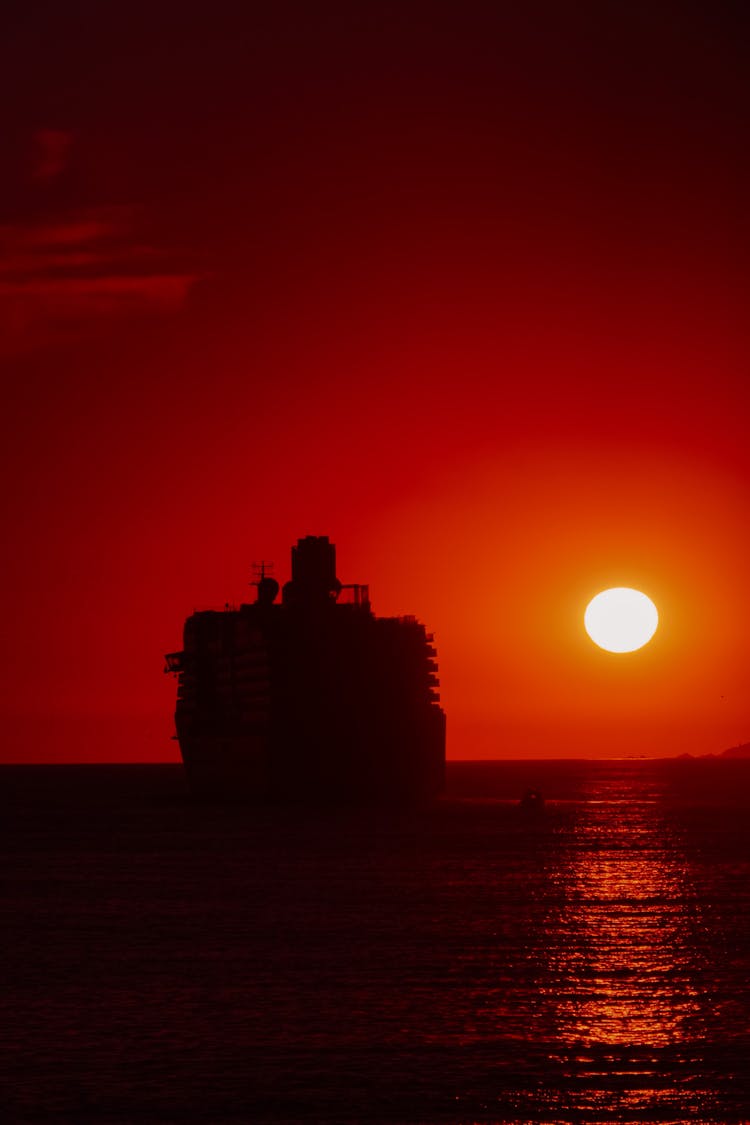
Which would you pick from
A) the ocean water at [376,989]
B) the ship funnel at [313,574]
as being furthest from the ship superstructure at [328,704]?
the ocean water at [376,989]

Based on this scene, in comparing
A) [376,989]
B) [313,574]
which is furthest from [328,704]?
[376,989]

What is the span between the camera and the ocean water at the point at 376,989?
28422mm

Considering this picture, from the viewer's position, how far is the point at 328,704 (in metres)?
135

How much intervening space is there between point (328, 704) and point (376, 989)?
95408mm

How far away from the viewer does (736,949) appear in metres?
46.8

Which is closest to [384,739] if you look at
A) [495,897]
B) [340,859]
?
[340,859]

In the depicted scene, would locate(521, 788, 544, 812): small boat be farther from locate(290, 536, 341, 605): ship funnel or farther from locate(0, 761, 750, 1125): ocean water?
locate(0, 761, 750, 1125): ocean water

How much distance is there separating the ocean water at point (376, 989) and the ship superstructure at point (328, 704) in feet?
159

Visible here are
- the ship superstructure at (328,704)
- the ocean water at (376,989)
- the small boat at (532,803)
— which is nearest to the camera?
the ocean water at (376,989)

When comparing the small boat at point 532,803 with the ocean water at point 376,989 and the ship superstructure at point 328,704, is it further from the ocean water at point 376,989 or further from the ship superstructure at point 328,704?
Result: the ocean water at point 376,989

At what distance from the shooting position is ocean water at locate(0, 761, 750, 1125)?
1119 inches

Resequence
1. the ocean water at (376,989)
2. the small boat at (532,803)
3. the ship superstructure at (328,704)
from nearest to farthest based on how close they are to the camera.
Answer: the ocean water at (376,989), the ship superstructure at (328,704), the small boat at (532,803)

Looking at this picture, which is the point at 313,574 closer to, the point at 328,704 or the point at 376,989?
the point at 328,704

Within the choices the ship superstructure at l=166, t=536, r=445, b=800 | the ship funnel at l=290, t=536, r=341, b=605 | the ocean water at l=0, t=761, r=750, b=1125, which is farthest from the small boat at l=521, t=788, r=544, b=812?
the ocean water at l=0, t=761, r=750, b=1125
